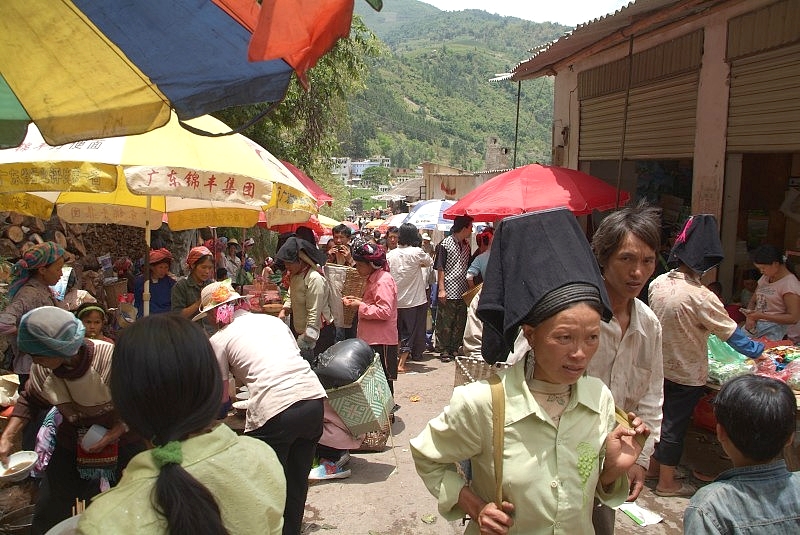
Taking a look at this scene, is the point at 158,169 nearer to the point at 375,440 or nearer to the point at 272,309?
the point at 375,440

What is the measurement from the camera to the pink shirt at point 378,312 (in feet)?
21.1

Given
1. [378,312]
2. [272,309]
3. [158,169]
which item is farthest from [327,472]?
[158,169]

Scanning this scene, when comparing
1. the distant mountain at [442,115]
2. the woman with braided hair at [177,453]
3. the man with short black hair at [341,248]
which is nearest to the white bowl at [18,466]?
the woman with braided hair at [177,453]

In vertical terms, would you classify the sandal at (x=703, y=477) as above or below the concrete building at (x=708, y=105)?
below

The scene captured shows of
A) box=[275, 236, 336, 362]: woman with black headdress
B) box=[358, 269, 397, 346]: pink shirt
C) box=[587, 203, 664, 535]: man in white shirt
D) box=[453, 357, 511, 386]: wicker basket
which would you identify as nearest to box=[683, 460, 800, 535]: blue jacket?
box=[587, 203, 664, 535]: man in white shirt

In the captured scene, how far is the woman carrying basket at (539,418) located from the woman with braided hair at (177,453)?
0.64m

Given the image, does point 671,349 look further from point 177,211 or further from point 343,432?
point 177,211

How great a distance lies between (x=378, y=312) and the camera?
21.1 ft

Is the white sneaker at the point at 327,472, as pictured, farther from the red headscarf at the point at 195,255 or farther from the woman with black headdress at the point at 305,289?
the red headscarf at the point at 195,255

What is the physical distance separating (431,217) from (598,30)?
323 inches

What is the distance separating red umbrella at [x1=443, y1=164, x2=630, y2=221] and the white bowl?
503cm

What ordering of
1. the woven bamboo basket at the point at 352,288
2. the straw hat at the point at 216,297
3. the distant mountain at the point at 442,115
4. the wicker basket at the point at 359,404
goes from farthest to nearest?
the distant mountain at the point at 442,115 → the woven bamboo basket at the point at 352,288 → the wicker basket at the point at 359,404 → the straw hat at the point at 216,297

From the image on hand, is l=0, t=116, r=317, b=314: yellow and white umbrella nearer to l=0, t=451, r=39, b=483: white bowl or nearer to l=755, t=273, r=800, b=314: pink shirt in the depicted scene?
l=0, t=451, r=39, b=483: white bowl

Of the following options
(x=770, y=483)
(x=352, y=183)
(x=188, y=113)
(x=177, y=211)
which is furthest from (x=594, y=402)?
(x=352, y=183)
